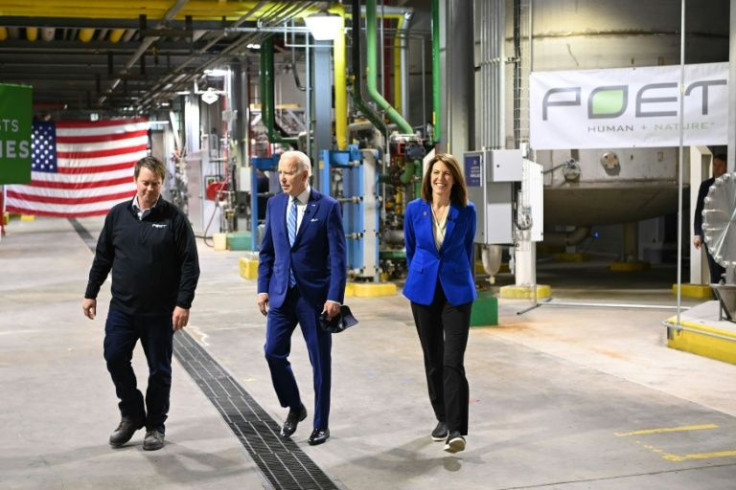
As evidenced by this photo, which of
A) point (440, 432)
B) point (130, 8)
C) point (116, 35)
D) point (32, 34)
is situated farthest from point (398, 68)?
point (440, 432)

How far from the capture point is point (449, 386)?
544cm

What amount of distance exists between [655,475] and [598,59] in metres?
8.42


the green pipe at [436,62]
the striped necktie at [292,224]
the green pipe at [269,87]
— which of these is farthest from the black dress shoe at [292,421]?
the green pipe at [269,87]

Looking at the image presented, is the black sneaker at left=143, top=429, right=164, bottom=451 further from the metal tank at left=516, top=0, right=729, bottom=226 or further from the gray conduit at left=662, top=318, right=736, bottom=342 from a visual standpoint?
the metal tank at left=516, top=0, right=729, bottom=226

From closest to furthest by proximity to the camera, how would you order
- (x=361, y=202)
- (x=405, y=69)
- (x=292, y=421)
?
(x=292, y=421)
(x=361, y=202)
(x=405, y=69)

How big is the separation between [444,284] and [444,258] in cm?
15

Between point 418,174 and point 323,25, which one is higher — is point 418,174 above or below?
below

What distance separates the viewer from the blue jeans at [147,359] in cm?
554

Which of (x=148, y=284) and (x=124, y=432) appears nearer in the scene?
(x=148, y=284)

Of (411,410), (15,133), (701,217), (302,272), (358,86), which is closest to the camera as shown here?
(302,272)

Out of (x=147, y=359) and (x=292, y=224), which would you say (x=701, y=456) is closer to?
(x=292, y=224)

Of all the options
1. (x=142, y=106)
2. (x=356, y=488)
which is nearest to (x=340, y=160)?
(x=356, y=488)

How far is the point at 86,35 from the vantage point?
17.2m

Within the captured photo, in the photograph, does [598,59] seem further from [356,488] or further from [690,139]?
[356,488]
